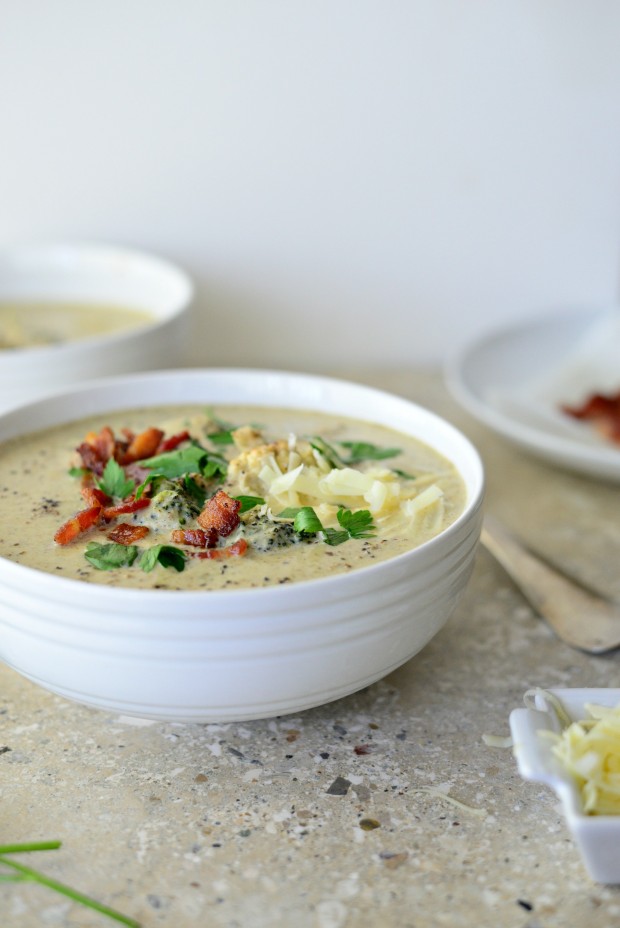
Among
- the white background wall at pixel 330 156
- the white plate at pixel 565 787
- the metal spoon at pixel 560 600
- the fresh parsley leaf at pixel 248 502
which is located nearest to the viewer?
the white plate at pixel 565 787

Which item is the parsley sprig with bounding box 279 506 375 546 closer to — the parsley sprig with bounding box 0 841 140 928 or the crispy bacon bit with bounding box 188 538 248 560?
the crispy bacon bit with bounding box 188 538 248 560

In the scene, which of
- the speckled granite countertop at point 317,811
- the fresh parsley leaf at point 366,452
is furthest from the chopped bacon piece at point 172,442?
the speckled granite countertop at point 317,811

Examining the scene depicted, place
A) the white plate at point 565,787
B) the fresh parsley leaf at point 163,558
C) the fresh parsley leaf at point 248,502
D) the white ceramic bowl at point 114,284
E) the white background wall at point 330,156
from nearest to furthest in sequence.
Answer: the white plate at point 565,787
the fresh parsley leaf at point 163,558
the fresh parsley leaf at point 248,502
the white ceramic bowl at point 114,284
the white background wall at point 330,156

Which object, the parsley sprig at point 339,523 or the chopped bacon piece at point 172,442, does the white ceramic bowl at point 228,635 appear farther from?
the chopped bacon piece at point 172,442

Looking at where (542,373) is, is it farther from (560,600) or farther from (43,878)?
(43,878)

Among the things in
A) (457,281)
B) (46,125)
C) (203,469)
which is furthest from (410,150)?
(203,469)

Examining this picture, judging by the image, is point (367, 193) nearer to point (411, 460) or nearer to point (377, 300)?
point (377, 300)

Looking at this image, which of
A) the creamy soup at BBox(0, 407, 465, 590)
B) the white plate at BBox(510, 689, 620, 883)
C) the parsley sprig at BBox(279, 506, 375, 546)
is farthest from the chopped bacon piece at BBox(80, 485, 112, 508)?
the white plate at BBox(510, 689, 620, 883)
